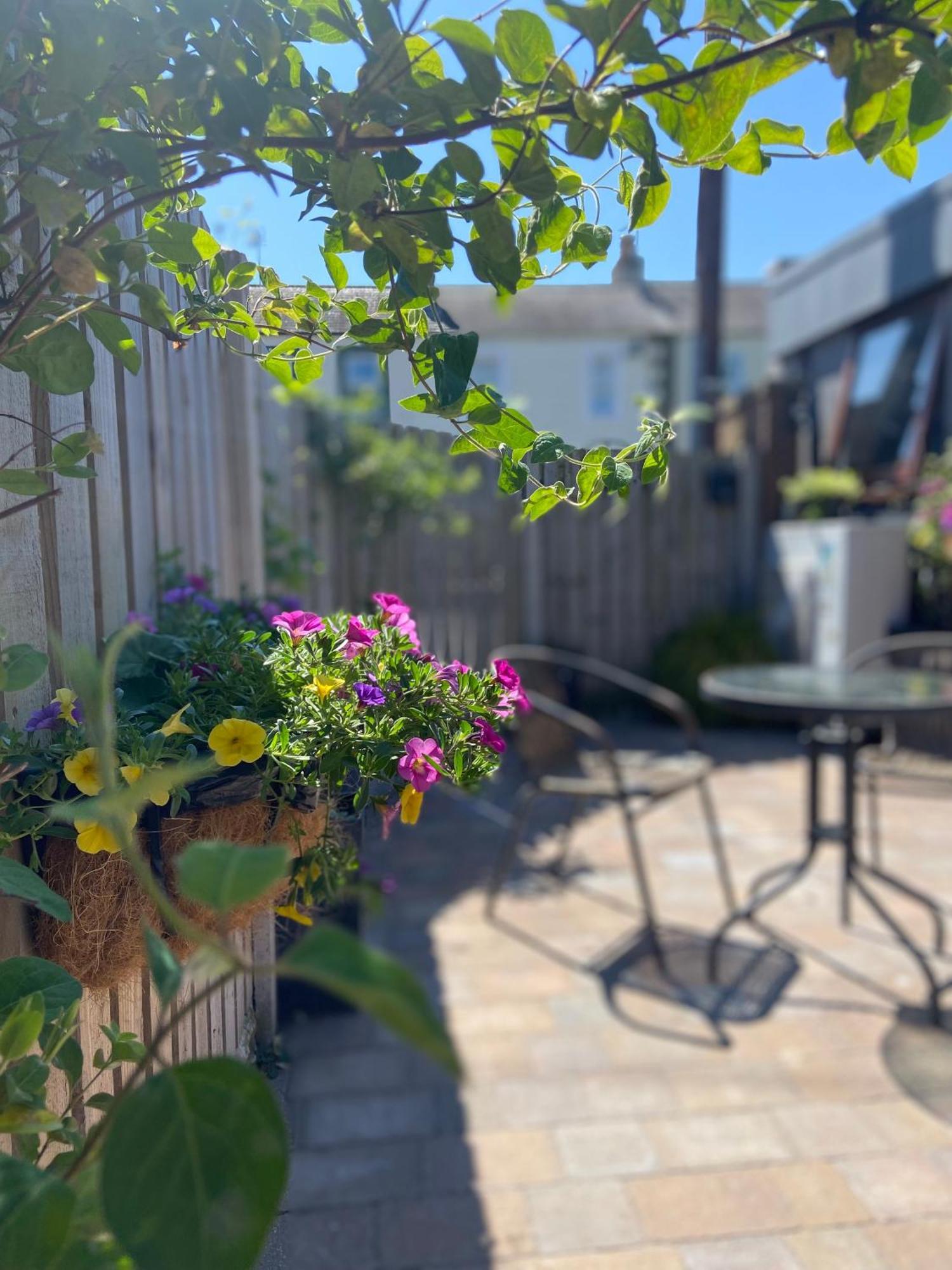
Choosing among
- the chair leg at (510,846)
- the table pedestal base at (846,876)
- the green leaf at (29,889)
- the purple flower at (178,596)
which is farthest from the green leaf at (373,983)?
the chair leg at (510,846)

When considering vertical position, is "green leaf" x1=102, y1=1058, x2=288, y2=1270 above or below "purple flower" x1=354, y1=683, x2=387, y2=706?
below

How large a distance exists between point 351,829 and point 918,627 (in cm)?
578

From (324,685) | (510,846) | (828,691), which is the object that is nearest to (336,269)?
(324,685)

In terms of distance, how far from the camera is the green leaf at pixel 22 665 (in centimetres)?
65

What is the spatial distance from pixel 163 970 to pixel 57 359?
519mm

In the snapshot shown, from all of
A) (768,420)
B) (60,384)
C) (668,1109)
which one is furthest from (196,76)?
(768,420)

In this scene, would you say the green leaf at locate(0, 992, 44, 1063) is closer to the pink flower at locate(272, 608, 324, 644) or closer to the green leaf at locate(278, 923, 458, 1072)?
the green leaf at locate(278, 923, 458, 1072)

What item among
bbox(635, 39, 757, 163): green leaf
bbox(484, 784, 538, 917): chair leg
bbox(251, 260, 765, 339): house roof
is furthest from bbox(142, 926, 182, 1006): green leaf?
bbox(251, 260, 765, 339): house roof

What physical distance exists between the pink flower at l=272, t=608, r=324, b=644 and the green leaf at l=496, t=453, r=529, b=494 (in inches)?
10.8

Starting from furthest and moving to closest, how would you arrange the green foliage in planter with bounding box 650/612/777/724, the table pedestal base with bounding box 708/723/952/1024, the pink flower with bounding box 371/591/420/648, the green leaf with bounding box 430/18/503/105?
the green foliage in planter with bounding box 650/612/777/724 → the table pedestal base with bounding box 708/723/952/1024 → the pink flower with bounding box 371/591/420/648 → the green leaf with bounding box 430/18/503/105

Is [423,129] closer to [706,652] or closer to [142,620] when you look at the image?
[142,620]

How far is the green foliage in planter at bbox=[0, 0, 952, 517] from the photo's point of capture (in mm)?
585

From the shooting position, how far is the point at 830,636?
611 centimetres

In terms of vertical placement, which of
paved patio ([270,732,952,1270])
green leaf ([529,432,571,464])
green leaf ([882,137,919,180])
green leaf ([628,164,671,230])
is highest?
green leaf ([882,137,919,180])
